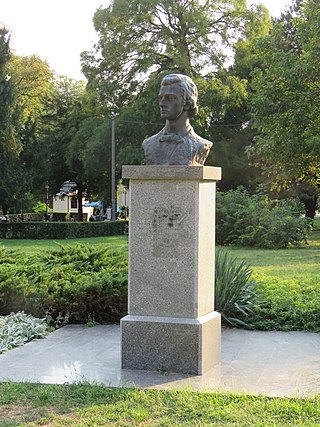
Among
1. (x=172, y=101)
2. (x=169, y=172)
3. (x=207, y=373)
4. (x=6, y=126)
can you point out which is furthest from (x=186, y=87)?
(x=6, y=126)

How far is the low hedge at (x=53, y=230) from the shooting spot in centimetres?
3231

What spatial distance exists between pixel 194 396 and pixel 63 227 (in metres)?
27.1

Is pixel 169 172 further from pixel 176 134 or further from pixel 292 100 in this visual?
pixel 292 100

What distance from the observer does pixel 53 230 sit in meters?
32.4

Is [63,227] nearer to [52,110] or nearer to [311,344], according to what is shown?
[52,110]

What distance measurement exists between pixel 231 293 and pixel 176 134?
334 cm

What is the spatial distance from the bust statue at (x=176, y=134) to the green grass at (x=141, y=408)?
249 centimetres

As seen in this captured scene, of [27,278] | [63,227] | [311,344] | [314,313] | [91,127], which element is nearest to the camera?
[311,344]

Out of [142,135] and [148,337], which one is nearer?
[148,337]

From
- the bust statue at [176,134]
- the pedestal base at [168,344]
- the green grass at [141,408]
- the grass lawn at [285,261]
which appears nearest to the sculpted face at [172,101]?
the bust statue at [176,134]

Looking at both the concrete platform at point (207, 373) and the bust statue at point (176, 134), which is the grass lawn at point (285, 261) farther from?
the bust statue at point (176, 134)

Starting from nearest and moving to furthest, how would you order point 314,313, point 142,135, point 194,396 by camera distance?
point 194,396 < point 314,313 < point 142,135

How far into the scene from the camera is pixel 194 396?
18.6 ft

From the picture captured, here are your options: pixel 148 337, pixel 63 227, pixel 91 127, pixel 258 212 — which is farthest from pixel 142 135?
pixel 148 337
